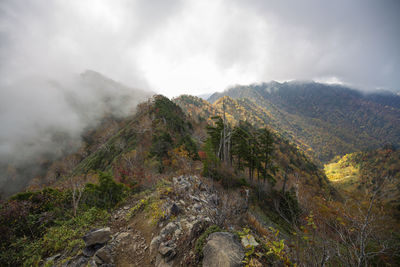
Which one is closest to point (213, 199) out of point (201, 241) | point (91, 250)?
point (201, 241)

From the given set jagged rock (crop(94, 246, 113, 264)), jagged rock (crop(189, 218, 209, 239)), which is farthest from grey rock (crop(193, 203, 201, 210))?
jagged rock (crop(94, 246, 113, 264))

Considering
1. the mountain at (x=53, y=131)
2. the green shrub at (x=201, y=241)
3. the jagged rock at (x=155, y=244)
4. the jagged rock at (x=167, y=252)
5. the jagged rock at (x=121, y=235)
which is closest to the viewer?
the green shrub at (x=201, y=241)

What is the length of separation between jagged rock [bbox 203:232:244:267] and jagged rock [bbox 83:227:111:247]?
4334 millimetres

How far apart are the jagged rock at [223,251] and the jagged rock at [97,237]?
4.33 m

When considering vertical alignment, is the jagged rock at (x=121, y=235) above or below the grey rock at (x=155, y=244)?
below

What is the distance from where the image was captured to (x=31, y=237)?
6.29 metres

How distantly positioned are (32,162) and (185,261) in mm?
163076

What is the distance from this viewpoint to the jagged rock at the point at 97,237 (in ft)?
18.7

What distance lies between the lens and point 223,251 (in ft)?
13.3

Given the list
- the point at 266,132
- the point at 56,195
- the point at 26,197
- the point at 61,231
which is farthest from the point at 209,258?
the point at 266,132

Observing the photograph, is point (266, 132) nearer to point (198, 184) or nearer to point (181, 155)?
→ point (181, 155)

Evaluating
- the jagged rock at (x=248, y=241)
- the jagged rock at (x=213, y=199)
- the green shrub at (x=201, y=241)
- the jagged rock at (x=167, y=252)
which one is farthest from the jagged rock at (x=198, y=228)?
the jagged rock at (x=213, y=199)

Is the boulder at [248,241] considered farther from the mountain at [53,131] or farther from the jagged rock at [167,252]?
the mountain at [53,131]

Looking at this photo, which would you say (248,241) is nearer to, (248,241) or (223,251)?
(248,241)
